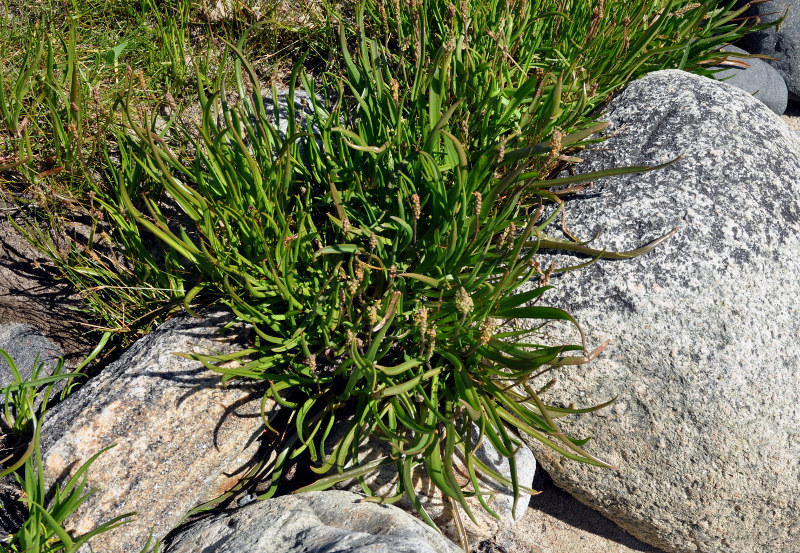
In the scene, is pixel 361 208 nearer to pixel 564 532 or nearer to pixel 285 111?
pixel 285 111

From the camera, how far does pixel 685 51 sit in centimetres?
304

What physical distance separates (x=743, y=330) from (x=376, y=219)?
1425mm

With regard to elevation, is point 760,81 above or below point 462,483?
above

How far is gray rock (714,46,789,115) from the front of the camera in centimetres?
→ 358

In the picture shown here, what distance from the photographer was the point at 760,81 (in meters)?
3.68

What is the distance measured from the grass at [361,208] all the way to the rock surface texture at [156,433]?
0.13 metres

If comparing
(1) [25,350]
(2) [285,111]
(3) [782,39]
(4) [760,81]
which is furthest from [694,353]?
(3) [782,39]

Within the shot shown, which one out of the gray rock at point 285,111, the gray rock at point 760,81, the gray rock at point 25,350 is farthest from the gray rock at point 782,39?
the gray rock at point 25,350

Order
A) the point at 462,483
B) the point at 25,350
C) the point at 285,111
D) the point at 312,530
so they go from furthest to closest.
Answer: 1. the point at 285,111
2. the point at 25,350
3. the point at 462,483
4. the point at 312,530

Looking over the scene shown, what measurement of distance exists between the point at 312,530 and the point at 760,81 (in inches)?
146

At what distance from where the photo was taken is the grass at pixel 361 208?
2059mm

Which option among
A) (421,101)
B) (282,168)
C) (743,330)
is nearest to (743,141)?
(743,330)

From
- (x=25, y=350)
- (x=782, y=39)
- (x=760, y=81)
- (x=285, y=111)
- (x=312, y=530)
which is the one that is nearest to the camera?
(x=312, y=530)

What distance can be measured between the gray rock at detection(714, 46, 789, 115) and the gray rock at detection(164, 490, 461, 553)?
125 inches
